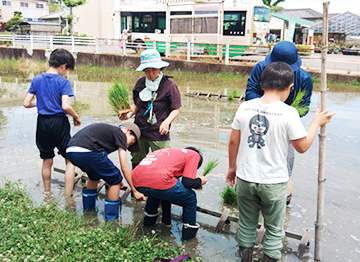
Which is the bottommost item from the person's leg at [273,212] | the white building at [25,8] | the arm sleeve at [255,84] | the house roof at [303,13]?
the person's leg at [273,212]

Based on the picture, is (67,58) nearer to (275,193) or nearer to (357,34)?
(275,193)

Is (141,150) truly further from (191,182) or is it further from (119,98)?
(191,182)

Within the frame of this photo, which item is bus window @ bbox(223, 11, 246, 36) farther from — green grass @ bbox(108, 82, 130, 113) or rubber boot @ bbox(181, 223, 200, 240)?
rubber boot @ bbox(181, 223, 200, 240)

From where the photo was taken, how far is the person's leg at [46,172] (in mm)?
4387

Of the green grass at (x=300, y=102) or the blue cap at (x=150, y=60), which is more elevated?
the blue cap at (x=150, y=60)

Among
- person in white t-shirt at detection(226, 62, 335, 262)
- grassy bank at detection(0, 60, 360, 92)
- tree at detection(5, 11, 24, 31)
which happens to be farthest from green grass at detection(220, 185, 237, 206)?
tree at detection(5, 11, 24, 31)

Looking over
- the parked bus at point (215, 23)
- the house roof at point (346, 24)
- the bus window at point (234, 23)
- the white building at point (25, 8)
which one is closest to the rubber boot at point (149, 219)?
the parked bus at point (215, 23)

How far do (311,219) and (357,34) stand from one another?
130 ft

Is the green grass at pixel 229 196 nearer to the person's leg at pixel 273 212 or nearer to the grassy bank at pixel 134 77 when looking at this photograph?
the person's leg at pixel 273 212

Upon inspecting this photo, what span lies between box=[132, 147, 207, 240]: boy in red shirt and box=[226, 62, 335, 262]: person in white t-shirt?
0.54 meters

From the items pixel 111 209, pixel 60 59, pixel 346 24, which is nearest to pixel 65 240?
pixel 111 209

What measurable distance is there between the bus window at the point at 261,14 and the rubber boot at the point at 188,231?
1714cm

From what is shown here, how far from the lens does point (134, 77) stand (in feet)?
52.5

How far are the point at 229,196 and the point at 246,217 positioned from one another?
136 centimetres
